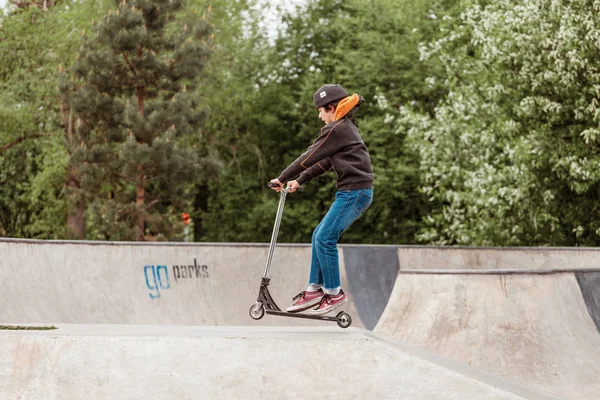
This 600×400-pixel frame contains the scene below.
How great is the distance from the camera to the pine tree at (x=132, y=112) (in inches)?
1268

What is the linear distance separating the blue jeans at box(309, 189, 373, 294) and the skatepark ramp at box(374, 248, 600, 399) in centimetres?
199

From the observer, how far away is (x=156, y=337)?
623cm

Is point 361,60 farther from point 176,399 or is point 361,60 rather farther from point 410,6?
point 176,399

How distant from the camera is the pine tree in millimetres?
32219

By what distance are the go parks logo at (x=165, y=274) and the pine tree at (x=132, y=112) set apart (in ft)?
57.8

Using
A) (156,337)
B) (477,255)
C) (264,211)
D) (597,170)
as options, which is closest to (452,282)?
(156,337)

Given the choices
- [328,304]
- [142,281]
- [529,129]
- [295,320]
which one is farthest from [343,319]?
[529,129]

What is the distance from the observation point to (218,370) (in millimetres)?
6070

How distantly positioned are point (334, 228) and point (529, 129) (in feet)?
46.3

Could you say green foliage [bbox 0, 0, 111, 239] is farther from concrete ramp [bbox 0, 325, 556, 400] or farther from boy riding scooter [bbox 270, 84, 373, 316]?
concrete ramp [bbox 0, 325, 556, 400]

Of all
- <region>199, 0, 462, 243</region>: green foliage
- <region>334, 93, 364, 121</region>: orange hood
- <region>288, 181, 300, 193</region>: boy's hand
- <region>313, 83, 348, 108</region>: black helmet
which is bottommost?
<region>199, 0, 462, 243</region>: green foliage

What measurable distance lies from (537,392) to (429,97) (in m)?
31.0

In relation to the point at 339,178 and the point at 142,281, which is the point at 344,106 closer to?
the point at 339,178

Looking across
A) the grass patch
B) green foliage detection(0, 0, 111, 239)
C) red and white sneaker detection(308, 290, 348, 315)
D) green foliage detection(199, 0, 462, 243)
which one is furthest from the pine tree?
red and white sneaker detection(308, 290, 348, 315)
